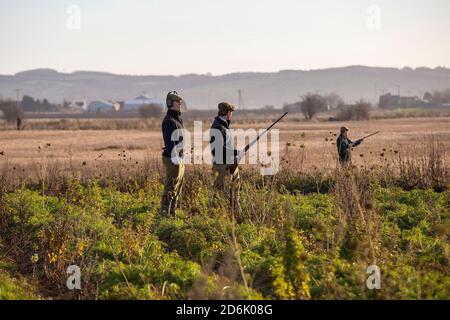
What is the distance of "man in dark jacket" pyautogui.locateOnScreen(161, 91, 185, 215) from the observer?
33.9 ft

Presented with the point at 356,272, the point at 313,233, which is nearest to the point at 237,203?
the point at 313,233

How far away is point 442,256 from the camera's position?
817cm

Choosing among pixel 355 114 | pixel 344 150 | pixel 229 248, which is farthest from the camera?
pixel 355 114

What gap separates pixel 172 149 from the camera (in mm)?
10383

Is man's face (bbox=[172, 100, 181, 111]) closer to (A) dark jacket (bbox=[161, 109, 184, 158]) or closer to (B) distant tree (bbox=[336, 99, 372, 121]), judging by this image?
(A) dark jacket (bbox=[161, 109, 184, 158])

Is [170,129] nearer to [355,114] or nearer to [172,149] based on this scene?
[172,149]

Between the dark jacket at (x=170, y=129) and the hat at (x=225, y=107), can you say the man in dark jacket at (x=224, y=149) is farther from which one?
the dark jacket at (x=170, y=129)

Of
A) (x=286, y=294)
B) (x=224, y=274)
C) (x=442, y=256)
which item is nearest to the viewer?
(x=286, y=294)

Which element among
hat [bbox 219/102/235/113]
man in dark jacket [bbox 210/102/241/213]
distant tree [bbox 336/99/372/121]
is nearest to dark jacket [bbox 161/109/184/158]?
man in dark jacket [bbox 210/102/241/213]

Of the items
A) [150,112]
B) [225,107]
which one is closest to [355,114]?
[150,112]

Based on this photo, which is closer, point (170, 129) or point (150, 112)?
point (170, 129)

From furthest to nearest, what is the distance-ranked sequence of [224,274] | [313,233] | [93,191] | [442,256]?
[93,191]
[313,233]
[442,256]
[224,274]

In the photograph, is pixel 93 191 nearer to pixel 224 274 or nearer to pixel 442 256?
pixel 224 274
